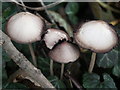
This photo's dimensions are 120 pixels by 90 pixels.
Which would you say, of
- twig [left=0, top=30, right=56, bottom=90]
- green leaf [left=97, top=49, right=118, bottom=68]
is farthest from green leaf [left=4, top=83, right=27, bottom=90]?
green leaf [left=97, top=49, right=118, bottom=68]

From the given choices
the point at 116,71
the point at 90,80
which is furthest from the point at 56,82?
the point at 116,71

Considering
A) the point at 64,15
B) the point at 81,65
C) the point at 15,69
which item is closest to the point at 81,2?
the point at 64,15

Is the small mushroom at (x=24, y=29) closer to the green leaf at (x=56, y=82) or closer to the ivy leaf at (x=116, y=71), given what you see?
the green leaf at (x=56, y=82)

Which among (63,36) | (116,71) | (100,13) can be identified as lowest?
(116,71)

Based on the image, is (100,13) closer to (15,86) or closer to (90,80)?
(90,80)

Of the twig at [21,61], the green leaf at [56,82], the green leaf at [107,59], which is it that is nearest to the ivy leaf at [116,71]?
the green leaf at [107,59]

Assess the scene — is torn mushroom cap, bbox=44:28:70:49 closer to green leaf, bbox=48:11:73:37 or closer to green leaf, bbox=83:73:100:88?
green leaf, bbox=83:73:100:88
